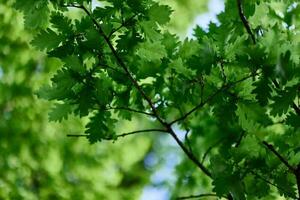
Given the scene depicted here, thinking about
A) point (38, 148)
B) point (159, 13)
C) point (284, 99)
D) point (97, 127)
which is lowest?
point (284, 99)

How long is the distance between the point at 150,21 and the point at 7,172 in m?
1.86

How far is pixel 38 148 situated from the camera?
2.67 metres

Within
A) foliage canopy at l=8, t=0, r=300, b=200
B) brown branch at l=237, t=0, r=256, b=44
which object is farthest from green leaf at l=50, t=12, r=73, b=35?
brown branch at l=237, t=0, r=256, b=44

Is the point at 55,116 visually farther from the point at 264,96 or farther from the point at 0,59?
the point at 0,59

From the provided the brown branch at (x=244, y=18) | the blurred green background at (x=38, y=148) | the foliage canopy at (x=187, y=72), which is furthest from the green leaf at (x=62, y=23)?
the blurred green background at (x=38, y=148)

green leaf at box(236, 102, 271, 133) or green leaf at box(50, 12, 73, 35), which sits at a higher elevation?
green leaf at box(50, 12, 73, 35)

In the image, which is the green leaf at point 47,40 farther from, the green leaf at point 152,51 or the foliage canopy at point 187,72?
the green leaf at point 152,51

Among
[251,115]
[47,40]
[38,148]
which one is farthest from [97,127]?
[38,148]

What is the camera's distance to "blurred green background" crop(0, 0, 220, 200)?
258 centimetres

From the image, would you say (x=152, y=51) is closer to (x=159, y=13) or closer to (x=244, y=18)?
(x=159, y=13)

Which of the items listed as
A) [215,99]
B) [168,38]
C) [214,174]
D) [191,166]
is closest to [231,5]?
[168,38]

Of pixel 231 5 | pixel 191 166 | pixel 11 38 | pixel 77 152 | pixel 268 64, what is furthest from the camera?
pixel 11 38

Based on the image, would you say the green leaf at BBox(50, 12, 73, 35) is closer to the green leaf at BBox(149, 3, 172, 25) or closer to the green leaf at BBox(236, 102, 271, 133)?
the green leaf at BBox(149, 3, 172, 25)

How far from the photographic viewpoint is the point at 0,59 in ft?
9.77
